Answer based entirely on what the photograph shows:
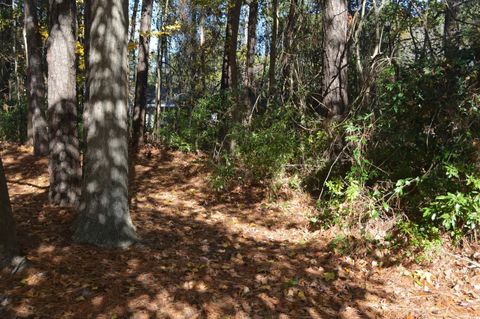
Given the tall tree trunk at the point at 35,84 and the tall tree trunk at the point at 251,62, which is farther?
the tall tree trunk at the point at 35,84

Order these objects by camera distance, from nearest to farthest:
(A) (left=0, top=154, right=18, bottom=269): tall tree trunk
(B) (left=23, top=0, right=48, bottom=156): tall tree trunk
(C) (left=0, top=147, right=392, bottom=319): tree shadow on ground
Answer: (C) (left=0, top=147, right=392, bottom=319): tree shadow on ground < (A) (left=0, top=154, right=18, bottom=269): tall tree trunk < (B) (left=23, top=0, right=48, bottom=156): tall tree trunk

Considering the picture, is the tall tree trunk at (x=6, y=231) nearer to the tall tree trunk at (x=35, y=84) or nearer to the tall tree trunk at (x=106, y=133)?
the tall tree trunk at (x=106, y=133)

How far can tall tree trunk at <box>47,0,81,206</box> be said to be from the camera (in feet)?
21.8

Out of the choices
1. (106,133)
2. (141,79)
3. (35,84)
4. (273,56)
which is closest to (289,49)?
(273,56)

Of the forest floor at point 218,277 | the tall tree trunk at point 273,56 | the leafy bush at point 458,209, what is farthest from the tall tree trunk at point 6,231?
the tall tree trunk at point 273,56

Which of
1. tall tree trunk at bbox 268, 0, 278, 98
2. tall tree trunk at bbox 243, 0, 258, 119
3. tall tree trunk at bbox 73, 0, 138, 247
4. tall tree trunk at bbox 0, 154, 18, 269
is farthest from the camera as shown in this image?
tall tree trunk at bbox 243, 0, 258, 119

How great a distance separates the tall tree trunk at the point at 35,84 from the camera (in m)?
11.8

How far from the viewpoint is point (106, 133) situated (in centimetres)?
515

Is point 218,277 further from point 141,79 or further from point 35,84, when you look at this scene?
point 35,84

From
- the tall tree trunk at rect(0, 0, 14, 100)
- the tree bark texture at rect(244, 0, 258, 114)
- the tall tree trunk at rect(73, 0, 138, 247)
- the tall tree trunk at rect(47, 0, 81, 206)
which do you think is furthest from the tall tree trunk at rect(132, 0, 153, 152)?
the tall tree trunk at rect(0, 0, 14, 100)

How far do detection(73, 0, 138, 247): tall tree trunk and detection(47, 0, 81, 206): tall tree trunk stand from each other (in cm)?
166

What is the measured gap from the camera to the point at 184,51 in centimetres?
2164

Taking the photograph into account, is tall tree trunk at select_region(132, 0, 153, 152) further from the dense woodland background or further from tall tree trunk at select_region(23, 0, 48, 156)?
the dense woodland background

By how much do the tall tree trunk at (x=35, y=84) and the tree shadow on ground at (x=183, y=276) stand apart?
5509 millimetres
